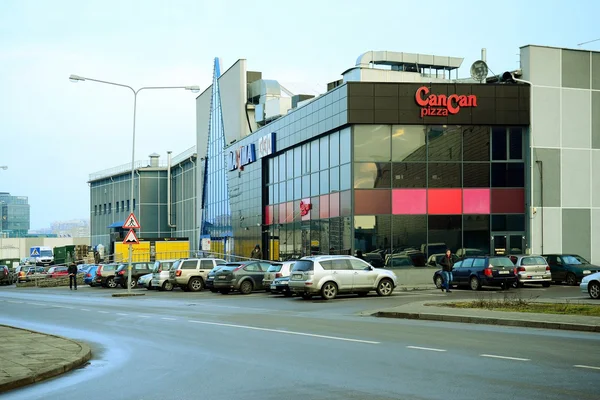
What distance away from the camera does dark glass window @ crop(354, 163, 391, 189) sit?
41406 millimetres

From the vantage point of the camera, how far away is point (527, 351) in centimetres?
1296

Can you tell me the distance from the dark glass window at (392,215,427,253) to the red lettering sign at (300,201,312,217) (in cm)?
812

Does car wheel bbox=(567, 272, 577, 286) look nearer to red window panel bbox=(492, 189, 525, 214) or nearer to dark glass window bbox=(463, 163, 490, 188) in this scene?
red window panel bbox=(492, 189, 525, 214)

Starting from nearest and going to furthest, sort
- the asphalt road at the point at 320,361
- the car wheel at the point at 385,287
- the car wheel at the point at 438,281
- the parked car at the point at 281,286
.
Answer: the asphalt road at the point at 320,361 → the car wheel at the point at 385,287 → the parked car at the point at 281,286 → the car wheel at the point at 438,281

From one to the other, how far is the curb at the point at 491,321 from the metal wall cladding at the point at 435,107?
65.8ft

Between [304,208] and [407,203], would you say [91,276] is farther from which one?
[407,203]

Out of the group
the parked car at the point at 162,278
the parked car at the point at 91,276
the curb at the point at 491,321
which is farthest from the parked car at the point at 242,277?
the parked car at the point at 91,276

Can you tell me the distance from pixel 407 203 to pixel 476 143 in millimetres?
4721

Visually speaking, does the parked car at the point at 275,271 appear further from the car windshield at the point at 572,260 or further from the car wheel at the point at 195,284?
the car windshield at the point at 572,260

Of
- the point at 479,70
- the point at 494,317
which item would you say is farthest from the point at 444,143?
the point at 494,317

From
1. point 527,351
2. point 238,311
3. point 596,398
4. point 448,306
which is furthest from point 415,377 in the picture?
point 238,311

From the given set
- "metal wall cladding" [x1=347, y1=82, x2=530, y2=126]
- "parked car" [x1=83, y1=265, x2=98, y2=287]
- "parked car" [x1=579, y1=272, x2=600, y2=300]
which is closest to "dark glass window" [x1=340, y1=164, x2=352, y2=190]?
"metal wall cladding" [x1=347, y1=82, x2=530, y2=126]

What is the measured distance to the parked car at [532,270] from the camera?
1367 inches

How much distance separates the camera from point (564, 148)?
42281mm
